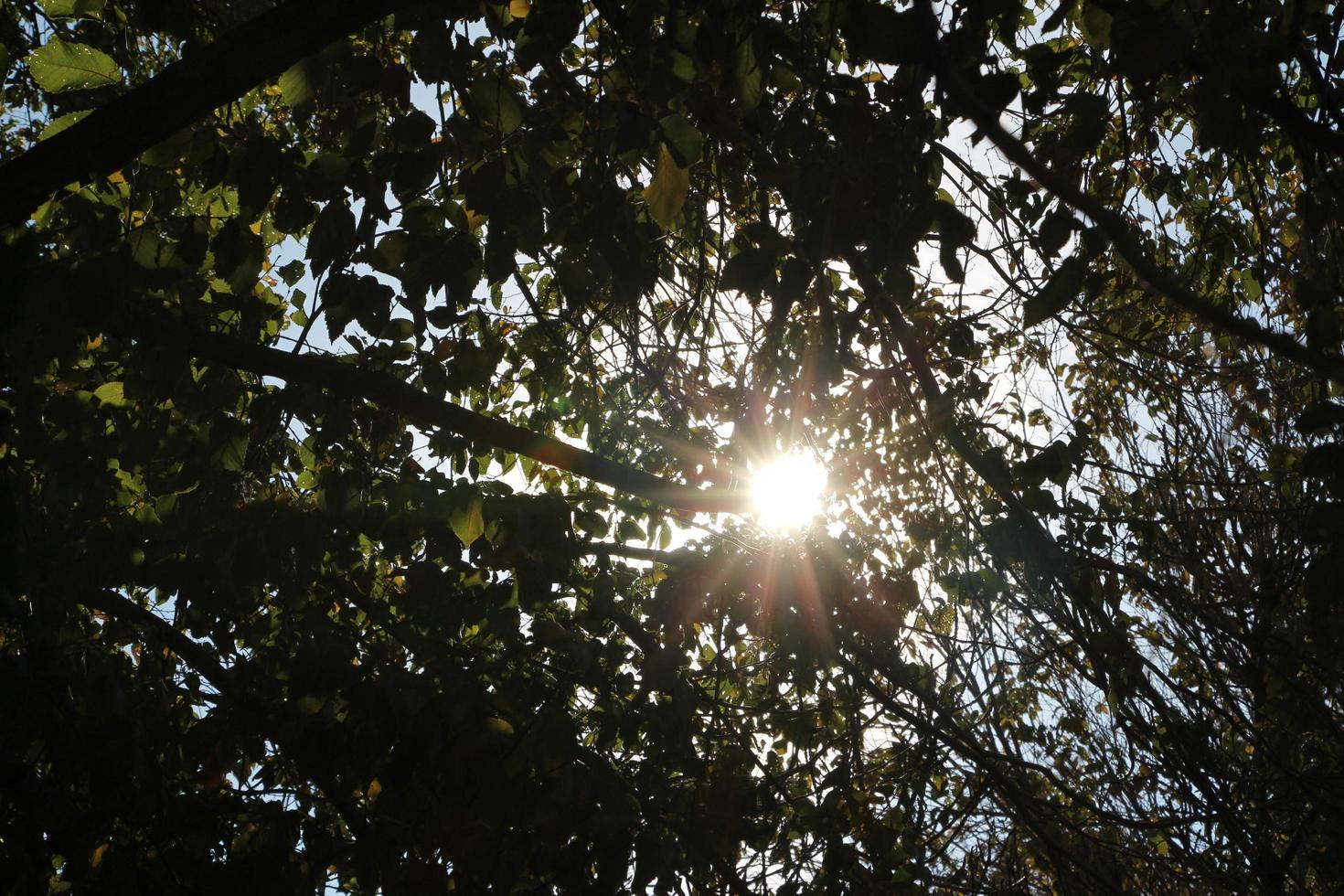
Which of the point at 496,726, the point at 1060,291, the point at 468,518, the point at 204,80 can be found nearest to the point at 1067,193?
the point at 1060,291

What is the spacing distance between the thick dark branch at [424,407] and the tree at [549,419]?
0.01m

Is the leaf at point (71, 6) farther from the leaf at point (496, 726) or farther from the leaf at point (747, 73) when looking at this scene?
the leaf at point (496, 726)

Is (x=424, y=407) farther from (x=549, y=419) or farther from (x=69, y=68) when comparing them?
(x=549, y=419)

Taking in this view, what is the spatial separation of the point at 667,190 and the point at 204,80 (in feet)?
3.12

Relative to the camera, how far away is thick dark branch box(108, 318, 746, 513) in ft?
8.11

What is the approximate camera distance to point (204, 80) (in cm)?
191

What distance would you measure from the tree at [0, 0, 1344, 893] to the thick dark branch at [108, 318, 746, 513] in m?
0.01

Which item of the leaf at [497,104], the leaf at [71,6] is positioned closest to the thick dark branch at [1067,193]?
the leaf at [497,104]

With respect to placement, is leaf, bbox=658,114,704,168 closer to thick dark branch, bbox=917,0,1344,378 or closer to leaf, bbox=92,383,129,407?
thick dark branch, bbox=917,0,1344,378

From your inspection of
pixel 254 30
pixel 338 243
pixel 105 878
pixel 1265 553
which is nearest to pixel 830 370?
pixel 338 243

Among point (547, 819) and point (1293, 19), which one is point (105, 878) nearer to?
point (547, 819)

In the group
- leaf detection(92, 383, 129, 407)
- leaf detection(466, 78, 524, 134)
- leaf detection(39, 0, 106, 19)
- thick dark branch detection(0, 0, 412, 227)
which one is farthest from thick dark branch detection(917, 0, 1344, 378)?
leaf detection(92, 383, 129, 407)

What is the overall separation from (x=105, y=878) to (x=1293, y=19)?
10.5 feet

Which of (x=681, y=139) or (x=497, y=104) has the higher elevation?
(x=497, y=104)
